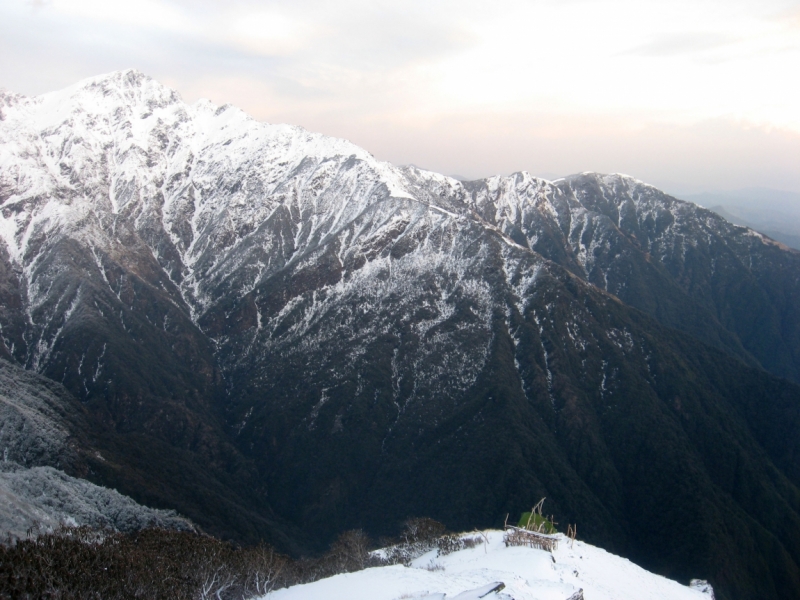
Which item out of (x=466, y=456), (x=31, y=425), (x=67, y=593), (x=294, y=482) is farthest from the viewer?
(x=294, y=482)

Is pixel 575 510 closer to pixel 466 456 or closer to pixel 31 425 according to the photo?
pixel 466 456

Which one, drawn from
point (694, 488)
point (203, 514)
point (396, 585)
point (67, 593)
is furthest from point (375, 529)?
point (67, 593)

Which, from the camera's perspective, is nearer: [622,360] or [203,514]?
[203,514]

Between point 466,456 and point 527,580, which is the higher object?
point 527,580

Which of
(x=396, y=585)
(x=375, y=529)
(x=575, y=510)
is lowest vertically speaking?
(x=375, y=529)

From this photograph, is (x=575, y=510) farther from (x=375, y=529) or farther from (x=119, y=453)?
(x=119, y=453)

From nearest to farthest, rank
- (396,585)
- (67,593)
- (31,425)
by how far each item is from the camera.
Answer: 1. (67,593)
2. (396,585)
3. (31,425)
